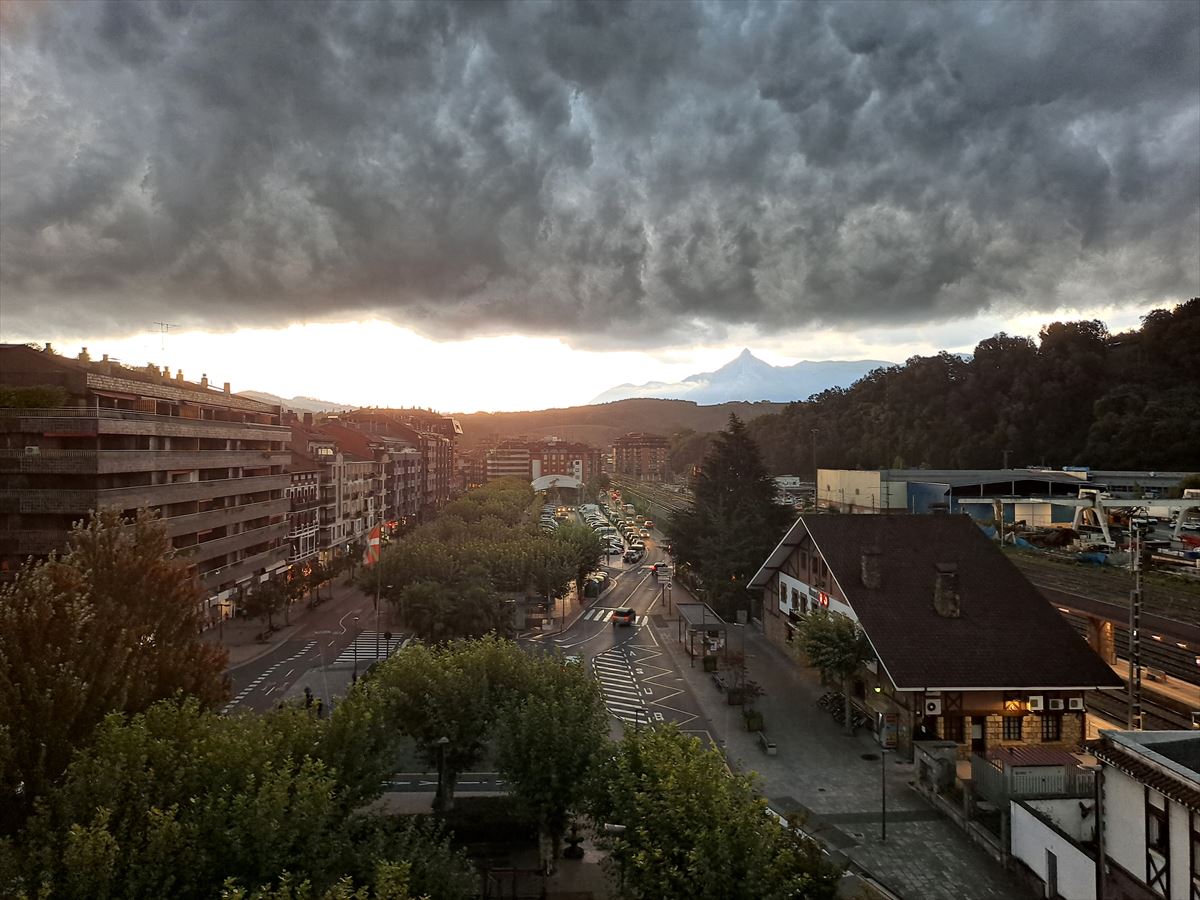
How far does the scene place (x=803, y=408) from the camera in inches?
7672

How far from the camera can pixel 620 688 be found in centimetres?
4012

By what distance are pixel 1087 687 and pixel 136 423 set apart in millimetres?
55332

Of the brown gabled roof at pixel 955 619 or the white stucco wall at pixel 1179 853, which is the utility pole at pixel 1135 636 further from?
the white stucco wall at pixel 1179 853

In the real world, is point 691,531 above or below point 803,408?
below

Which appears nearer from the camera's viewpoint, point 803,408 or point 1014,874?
point 1014,874

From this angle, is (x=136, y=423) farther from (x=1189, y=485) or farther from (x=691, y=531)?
(x=1189, y=485)

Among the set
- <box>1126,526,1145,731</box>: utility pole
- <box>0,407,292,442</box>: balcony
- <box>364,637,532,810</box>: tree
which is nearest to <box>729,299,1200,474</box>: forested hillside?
<box>1126,526,1145,731</box>: utility pole

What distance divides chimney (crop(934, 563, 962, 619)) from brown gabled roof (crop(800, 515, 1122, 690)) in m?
0.31

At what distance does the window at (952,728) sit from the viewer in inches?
1188

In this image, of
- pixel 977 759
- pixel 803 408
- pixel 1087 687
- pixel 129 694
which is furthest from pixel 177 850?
pixel 803 408

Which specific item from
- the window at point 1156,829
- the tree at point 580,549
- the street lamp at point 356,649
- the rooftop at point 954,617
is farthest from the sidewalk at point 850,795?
the tree at point 580,549

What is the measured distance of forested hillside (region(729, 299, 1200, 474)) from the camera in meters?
97.6

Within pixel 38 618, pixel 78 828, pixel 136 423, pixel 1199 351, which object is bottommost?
pixel 78 828

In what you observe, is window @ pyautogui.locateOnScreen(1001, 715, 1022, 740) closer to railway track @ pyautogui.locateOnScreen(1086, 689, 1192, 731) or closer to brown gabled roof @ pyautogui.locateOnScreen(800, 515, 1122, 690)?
brown gabled roof @ pyautogui.locateOnScreen(800, 515, 1122, 690)
